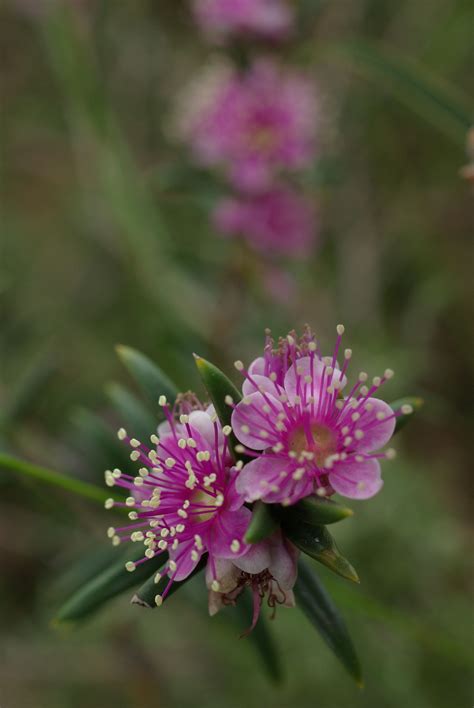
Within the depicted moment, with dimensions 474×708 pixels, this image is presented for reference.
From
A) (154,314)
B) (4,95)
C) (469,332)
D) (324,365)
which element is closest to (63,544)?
(154,314)

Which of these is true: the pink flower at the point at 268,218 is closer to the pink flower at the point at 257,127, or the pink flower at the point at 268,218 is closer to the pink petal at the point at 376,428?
the pink flower at the point at 257,127

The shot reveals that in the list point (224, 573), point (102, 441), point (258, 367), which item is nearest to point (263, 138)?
point (102, 441)

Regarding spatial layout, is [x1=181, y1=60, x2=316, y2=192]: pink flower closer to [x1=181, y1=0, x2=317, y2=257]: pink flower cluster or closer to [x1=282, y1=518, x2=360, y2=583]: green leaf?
[x1=181, y1=0, x2=317, y2=257]: pink flower cluster

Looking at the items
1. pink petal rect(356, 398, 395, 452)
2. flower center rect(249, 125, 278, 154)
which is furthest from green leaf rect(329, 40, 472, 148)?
pink petal rect(356, 398, 395, 452)

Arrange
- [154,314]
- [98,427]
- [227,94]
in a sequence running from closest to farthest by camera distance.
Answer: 1. [98,427]
2. [227,94]
3. [154,314]

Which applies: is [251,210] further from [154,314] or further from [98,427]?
[98,427]

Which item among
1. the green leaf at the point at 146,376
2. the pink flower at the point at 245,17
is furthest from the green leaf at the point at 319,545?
the pink flower at the point at 245,17

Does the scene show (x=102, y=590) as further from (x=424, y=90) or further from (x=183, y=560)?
(x=424, y=90)
